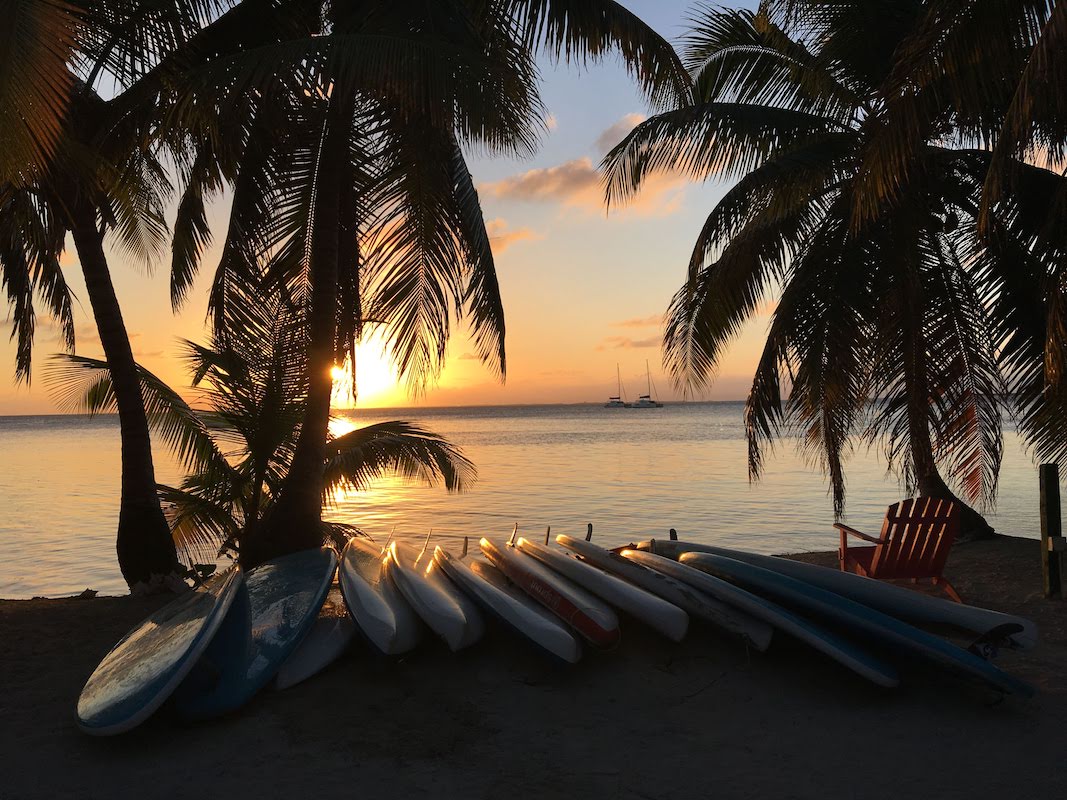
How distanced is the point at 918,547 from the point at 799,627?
2.74 m

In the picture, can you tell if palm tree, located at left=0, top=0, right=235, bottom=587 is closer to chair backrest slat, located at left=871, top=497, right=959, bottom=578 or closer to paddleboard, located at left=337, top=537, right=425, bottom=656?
paddleboard, located at left=337, top=537, right=425, bottom=656

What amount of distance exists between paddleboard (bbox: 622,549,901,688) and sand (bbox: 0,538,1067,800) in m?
0.15

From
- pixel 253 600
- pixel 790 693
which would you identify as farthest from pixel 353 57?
pixel 790 693

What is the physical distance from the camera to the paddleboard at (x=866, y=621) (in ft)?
13.6

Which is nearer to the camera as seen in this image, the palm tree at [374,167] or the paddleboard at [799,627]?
the paddleboard at [799,627]

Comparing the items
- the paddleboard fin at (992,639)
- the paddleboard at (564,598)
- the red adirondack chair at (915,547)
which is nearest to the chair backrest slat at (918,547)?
the red adirondack chair at (915,547)

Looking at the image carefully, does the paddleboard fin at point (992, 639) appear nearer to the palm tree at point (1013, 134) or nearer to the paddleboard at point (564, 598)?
the paddleboard at point (564, 598)

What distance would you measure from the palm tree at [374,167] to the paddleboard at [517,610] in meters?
1.48

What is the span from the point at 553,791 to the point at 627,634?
166 cm

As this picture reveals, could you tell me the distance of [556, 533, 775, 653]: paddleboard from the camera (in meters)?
4.60

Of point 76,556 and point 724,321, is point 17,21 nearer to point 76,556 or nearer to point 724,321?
point 724,321

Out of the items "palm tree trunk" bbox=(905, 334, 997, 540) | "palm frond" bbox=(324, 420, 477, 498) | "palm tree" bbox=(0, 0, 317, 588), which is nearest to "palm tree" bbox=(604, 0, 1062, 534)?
"palm tree trunk" bbox=(905, 334, 997, 540)

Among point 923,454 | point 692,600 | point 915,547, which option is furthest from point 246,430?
point 923,454

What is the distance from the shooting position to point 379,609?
4.79m
